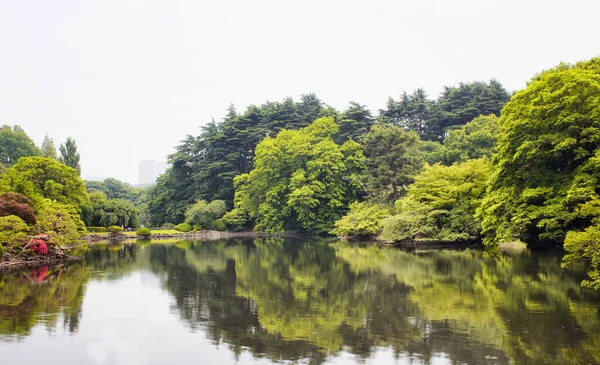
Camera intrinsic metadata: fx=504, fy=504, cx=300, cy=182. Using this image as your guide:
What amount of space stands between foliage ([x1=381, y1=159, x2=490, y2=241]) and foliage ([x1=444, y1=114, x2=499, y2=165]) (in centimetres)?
1198

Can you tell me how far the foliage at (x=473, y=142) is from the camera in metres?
42.8

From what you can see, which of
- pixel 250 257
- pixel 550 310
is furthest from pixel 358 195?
pixel 550 310

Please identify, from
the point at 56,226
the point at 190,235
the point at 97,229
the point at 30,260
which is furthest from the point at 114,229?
the point at 30,260

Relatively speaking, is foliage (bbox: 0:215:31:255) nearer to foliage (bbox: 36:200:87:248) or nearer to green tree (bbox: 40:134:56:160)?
foliage (bbox: 36:200:87:248)

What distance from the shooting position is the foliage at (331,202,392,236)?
125 ft

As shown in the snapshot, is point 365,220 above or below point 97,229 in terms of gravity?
above

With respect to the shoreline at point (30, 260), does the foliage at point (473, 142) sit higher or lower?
higher

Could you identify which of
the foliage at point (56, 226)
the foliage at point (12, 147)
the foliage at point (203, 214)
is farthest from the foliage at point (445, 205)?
the foliage at point (12, 147)

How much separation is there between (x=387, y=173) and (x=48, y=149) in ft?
179

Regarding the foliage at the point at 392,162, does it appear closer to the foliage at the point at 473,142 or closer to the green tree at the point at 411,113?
the foliage at the point at 473,142

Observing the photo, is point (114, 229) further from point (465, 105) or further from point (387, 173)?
point (465, 105)

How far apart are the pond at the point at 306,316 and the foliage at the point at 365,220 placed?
17.9m

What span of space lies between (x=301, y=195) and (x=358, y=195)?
20.5ft

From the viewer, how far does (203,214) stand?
5288 centimetres
